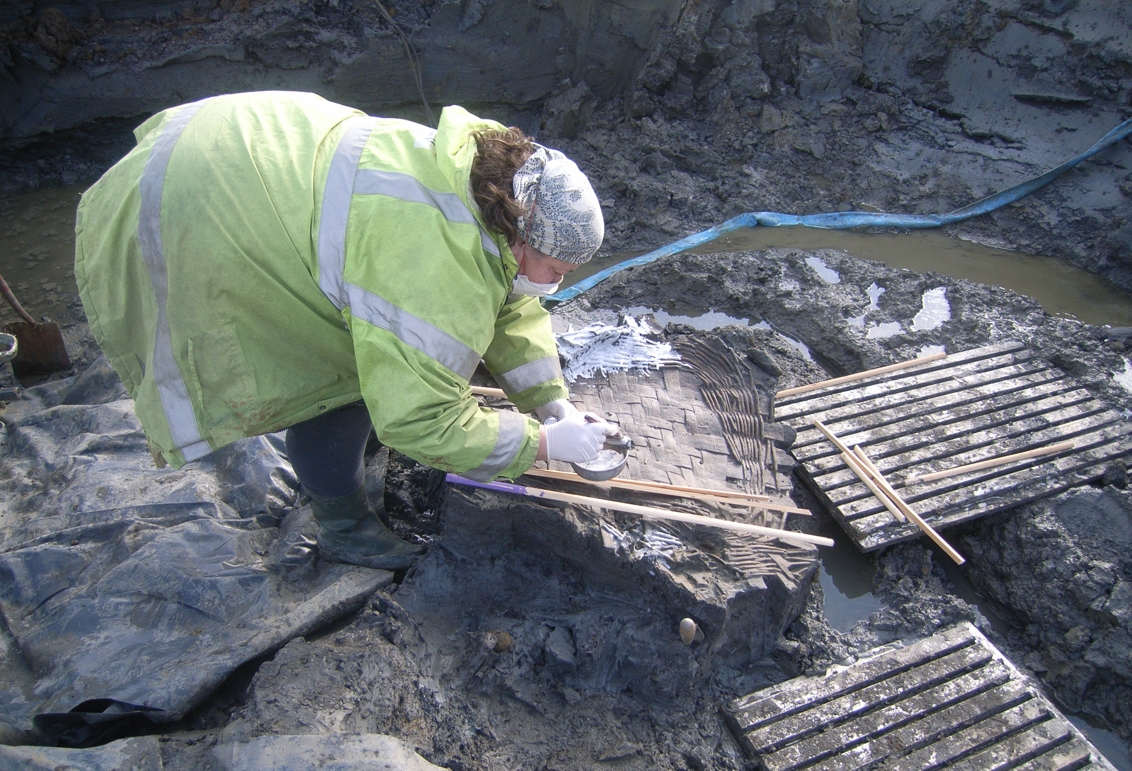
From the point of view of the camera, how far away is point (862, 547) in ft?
9.17

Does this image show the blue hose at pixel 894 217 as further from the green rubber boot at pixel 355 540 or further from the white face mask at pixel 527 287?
the green rubber boot at pixel 355 540

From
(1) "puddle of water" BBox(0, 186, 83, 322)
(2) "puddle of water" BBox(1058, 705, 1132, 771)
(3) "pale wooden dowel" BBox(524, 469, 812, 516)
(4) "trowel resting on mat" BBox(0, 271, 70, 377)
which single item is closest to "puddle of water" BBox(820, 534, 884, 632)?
(3) "pale wooden dowel" BBox(524, 469, 812, 516)

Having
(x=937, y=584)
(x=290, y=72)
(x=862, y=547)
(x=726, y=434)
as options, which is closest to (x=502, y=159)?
(x=726, y=434)

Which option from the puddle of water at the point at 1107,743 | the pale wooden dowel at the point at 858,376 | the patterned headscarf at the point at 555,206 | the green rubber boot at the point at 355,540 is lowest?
the puddle of water at the point at 1107,743

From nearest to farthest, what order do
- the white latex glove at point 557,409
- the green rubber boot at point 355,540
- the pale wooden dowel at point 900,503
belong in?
1. the white latex glove at point 557,409
2. the green rubber boot at point 355,540
3. the pale wooden dowel at point 900,503

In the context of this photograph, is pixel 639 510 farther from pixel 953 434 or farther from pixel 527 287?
pixel 953 434

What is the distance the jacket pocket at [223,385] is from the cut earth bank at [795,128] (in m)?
0.97

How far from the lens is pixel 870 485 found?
2975 millimetres

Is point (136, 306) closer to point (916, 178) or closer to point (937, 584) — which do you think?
point (937, 584)

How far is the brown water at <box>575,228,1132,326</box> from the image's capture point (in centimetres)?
→ 449

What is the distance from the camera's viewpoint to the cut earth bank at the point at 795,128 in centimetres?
297

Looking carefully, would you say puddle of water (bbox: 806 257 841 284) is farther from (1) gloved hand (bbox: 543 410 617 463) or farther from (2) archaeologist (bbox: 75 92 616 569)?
(2) archaeologist (bbox: 75 92 616 569)

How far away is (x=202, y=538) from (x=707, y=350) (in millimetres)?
2206

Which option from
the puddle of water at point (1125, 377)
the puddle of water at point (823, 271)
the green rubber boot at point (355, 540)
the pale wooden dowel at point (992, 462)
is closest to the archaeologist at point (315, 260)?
the green rubber boot at point (355, 540)
